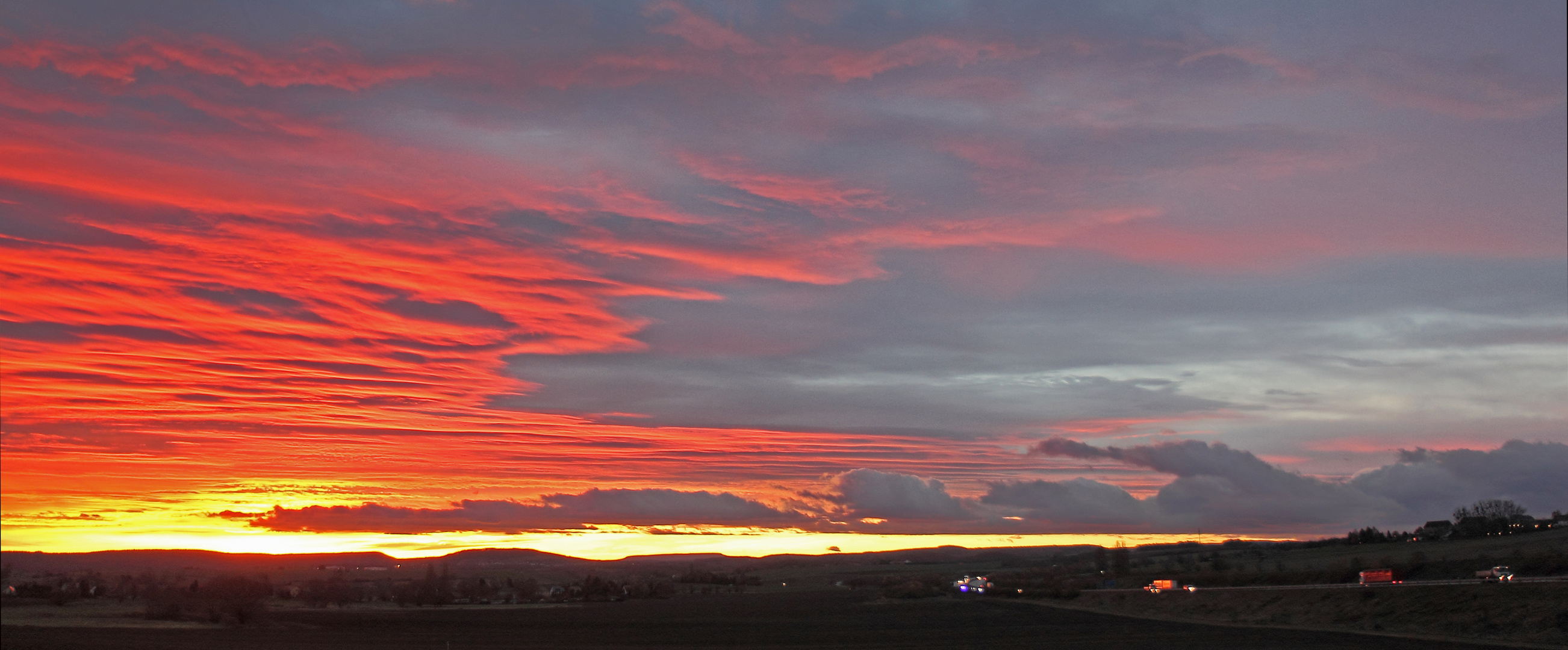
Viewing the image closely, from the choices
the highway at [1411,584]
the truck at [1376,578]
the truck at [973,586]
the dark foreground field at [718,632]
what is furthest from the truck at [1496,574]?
the truck at [973,586]

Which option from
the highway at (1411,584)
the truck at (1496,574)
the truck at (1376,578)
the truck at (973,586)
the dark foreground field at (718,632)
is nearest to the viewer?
the dark foreground field at (718,632)

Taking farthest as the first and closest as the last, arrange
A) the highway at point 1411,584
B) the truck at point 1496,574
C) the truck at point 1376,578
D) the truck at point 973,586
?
1. the truck at point 973,586
2. the truck at point 1376,578
3. the truck at point 1496,574
4. the highway at point 1411,584

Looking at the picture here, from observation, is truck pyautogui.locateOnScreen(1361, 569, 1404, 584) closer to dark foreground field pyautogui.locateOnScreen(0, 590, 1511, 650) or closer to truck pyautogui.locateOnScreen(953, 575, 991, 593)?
dark foreground field pyautogui.locateOnScreen(0, 590, 1511, 650)

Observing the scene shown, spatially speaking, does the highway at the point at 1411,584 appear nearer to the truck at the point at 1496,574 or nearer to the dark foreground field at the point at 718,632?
the truck at the point at 1496,574

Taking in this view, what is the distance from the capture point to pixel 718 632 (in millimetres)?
76875

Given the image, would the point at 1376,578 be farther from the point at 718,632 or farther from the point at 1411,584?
the point at 718,632

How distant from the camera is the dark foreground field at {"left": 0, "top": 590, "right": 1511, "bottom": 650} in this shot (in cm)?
5859

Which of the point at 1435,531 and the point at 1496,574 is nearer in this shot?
the point at 1496,574

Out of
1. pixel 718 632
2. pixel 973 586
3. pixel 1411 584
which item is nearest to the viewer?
pixel 1411 584

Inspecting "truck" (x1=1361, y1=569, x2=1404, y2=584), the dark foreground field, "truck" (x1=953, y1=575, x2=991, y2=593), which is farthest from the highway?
"truck" (x1=953, y1=575, x2=991, y2=593)

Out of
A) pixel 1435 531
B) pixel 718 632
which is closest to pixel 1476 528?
pixel 1435 531

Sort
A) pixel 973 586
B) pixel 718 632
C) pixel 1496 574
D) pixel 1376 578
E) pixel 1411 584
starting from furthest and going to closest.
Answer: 1. pixel 973 586
2. pixel 1376 578
3. pixel 718 632
4. pixel 1496 574
5. pixel 1411 584

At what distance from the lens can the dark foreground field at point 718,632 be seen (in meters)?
58.6

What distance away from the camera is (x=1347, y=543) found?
169 meters
